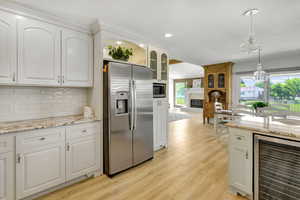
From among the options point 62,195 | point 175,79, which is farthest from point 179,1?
point 175,79

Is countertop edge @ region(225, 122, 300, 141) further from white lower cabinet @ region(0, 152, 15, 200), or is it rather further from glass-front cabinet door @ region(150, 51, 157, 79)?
white lower cabinet @ region(0, 152, 15, 200)

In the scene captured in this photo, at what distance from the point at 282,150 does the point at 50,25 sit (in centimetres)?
334

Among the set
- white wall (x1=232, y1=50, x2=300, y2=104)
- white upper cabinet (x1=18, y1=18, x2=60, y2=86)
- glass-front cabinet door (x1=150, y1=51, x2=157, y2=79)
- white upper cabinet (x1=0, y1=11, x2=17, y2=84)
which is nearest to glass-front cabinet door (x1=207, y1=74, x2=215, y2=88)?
white wall (x1=232, y1=50, x2=300, y2=104)

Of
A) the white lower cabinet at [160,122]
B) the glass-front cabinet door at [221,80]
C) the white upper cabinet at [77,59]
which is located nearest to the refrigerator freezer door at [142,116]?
the white lower cabinet at [160,122]

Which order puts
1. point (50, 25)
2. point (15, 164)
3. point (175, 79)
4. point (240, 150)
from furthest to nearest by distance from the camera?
point (175, 79) < point (50, 25) < point (240, 150) < point (15, 164)

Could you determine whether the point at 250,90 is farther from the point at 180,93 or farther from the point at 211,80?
the point at 180,93

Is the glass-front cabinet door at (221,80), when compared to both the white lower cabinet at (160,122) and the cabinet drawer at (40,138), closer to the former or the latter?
the white lower cabinet at (160,122)

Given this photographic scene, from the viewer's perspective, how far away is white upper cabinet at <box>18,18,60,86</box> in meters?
1.90

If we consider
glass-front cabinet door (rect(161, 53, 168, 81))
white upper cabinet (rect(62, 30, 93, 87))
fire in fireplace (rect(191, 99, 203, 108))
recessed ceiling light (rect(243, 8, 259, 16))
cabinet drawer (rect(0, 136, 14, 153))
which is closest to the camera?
cabinet drawer (rect(0, 136, 14, 153))

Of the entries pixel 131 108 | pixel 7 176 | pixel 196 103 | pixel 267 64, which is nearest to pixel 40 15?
pixel 131 108

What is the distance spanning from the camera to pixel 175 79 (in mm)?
11781

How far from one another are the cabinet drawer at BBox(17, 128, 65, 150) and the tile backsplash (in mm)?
605

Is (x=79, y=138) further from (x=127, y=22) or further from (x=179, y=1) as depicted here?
(x=179, y=1)

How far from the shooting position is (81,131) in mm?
2186
